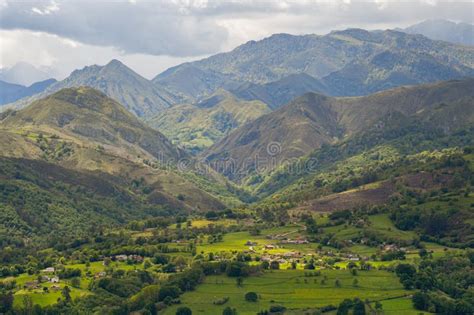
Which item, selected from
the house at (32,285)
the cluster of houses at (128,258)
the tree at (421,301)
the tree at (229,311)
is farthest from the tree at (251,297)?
the cluster of houses at (128,258)

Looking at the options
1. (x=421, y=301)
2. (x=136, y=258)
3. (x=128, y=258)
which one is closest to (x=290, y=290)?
(x=421, y=301)

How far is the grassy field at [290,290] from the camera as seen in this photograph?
129 m

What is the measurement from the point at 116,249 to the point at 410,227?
7866cm

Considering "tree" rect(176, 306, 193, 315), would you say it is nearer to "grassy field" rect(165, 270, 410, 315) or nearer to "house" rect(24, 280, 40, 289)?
"grassy field" rect(165, 270, 410, 315)

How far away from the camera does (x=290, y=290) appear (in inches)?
5413

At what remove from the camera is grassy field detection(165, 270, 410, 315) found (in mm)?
129000

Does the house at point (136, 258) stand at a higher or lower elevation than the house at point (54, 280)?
higher

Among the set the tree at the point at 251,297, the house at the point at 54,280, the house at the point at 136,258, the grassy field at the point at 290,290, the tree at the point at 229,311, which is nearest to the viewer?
the tree at the point at 229,311

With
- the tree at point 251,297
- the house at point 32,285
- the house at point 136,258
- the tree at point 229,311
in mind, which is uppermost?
the house at point 136,258

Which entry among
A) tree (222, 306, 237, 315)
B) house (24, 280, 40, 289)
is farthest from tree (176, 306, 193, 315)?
house (24, 280, 40, 289)

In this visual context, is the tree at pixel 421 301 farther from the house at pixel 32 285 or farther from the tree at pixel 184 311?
the house at pixel 32 285

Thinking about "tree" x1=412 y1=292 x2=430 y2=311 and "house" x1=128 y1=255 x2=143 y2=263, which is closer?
"tree" x1=412 y1=292 x2=430 y2=311

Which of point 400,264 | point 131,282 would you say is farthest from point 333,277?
point 131,282

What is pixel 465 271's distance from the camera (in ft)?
471
